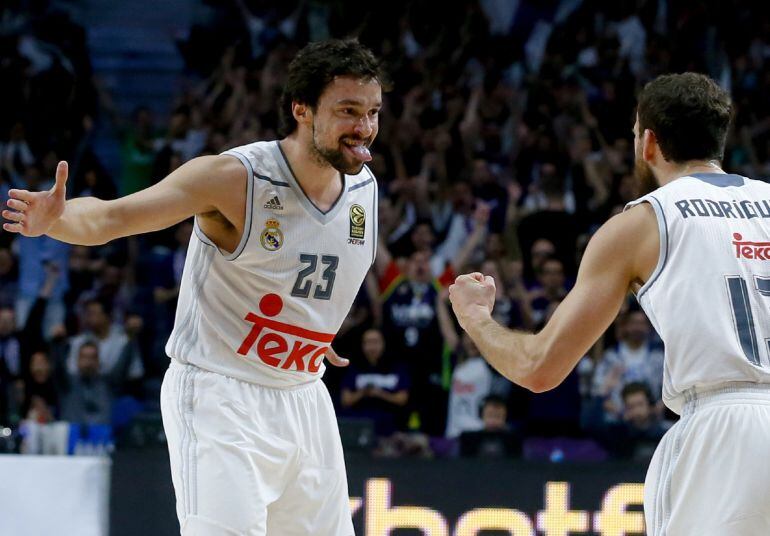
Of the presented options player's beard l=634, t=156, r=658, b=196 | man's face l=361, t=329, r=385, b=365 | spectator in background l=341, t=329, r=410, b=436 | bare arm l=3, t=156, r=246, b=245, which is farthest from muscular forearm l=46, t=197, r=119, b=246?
man's face l=361, t=329, r=385, b=365

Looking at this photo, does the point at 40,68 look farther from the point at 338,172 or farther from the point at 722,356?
the point at 722,356

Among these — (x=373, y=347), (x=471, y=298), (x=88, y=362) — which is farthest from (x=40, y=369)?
(x=471, y=298)

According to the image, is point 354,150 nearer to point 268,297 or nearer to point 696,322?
point 268,297

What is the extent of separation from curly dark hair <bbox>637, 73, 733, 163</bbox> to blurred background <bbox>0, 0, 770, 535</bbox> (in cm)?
360

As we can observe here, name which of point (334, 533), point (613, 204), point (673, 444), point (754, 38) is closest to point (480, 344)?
point (673, 444)

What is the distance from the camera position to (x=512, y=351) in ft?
12.0

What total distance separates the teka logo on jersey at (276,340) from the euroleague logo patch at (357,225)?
434 millimetres

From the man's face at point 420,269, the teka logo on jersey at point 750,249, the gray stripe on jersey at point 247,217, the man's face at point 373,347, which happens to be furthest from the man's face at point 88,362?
the teka logo on jersey at point 750,249

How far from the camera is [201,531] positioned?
4.36 meters

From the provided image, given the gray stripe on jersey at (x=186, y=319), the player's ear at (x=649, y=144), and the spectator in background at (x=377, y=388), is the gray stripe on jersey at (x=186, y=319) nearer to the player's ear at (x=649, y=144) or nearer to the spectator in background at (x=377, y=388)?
the player's ear at (x=649, y=144)

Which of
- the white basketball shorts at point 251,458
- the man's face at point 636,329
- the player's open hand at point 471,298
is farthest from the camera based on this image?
the man's face at point 636,329

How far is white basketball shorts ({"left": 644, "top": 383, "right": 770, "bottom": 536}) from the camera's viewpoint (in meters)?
3.32

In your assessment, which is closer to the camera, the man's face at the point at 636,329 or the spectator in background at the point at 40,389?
the man's face at the point at 636,329

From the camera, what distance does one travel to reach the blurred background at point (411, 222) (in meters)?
6.95
